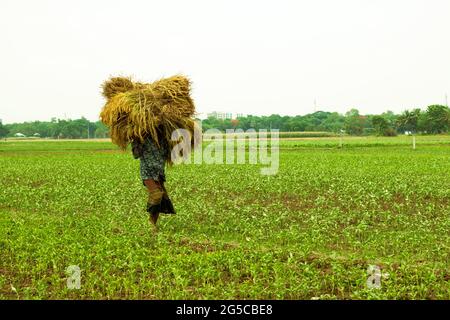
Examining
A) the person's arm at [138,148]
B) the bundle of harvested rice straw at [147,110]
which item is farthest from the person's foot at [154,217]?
the bundle of harvested rice straw at [147,110]

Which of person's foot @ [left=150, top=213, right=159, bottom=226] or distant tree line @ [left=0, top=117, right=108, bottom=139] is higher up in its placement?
distant tree line @ [left=0, top=117, right=108, bottom=139]

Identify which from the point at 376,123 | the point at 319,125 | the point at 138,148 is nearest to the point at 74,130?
the point at 319,125

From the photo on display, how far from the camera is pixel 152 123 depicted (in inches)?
392

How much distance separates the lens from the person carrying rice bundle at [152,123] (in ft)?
32.9

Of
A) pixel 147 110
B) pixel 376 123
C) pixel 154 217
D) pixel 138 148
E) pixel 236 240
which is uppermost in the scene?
pixel 376 123

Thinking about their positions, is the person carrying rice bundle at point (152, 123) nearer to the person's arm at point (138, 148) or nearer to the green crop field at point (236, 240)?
the person's arm at point (138, 148)

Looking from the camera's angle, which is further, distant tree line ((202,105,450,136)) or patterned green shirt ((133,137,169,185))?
distant tree line ((202,105,450,136))

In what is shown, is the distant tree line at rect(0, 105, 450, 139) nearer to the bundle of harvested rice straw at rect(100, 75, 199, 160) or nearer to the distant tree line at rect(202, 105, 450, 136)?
the distant tree line at rect(202, 105, 450, 136)

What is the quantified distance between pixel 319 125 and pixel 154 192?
114 m

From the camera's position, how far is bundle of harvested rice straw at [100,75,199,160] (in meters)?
9.99

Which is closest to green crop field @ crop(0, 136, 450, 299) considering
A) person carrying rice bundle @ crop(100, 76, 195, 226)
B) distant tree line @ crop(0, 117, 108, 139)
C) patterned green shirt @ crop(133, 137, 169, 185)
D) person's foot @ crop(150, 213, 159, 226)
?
person's foot @ crop(150, 213, 159, 226)

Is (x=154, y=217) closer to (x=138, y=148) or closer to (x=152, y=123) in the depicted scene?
(x=138, y=148)

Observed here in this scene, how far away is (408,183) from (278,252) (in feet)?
30.2

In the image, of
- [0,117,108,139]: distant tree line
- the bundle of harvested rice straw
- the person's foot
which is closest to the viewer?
the bundle of harvested rice straw
